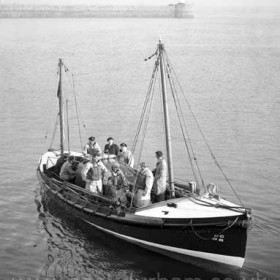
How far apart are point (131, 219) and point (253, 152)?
17044 millimetres

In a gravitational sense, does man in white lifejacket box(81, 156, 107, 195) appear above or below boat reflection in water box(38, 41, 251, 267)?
above

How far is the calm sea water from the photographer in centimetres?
1962

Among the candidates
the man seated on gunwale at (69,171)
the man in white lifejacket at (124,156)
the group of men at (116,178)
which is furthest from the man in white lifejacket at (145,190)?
the man in white lifejacket at (124,156)

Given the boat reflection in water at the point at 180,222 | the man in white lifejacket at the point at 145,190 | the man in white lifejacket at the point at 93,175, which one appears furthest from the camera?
the man in white lifejacket at the point at 93,175

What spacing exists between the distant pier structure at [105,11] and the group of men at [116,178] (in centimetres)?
14464

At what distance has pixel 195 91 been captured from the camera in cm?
5388

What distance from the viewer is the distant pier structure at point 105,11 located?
6393 inches

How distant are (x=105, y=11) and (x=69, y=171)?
15497cm

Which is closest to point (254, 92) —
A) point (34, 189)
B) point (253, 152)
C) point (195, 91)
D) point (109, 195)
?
point (195, 91)

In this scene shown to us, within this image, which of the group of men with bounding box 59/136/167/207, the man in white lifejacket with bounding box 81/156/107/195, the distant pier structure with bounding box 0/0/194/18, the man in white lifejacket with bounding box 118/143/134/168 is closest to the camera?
the group of men with bounding box 59/136/167/207

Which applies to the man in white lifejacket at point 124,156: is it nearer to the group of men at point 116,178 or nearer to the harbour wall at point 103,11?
the group of men at point 116,178

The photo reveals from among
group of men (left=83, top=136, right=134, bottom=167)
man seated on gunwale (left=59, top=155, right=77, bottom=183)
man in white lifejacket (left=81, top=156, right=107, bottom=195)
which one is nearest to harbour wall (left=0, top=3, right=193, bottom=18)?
group of men (left=83, top=136, right=134, bottom=167)

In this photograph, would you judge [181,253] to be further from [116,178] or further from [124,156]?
[124,156]

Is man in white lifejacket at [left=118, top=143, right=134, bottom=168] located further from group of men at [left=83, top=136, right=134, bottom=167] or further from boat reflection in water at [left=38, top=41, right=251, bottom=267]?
boat reflection in water at [left=38, top=41, right=251, bottom=267]
